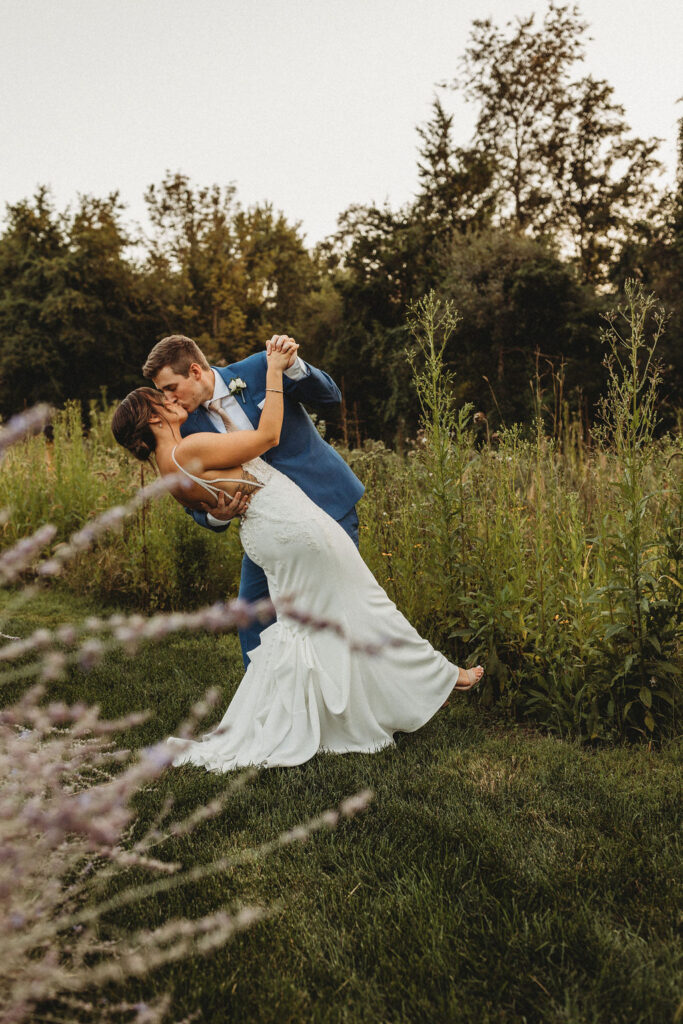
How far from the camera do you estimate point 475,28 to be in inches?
951

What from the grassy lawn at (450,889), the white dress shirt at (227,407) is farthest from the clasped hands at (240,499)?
the grassy lawn at (450,889)

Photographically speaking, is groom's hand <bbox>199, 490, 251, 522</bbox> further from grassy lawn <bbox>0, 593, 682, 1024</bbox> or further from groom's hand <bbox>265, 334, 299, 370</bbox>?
grassy lawn <bbox>0, 593, 682, 1024</bbox>

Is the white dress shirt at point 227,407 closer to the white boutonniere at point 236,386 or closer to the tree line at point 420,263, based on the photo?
the white boutonniere at point 236,386

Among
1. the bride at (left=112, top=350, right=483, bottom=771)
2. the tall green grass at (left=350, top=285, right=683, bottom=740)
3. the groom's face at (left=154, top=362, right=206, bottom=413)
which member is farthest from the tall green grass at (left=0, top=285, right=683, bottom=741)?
the groom's face at (left=154, top=362, right=206, bottom=413)

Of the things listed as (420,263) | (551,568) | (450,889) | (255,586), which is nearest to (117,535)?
(255,586)

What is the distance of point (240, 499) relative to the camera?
3.35 metres

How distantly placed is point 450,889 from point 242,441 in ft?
6.42

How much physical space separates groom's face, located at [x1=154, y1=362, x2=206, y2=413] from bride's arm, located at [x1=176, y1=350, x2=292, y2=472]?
0.83 feet

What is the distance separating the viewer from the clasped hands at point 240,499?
327 centimetres

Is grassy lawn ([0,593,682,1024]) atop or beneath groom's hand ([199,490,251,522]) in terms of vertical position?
beneath

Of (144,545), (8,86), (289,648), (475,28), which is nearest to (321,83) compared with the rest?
(8,86)

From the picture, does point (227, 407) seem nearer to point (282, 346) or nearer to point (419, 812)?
point (282, 346)

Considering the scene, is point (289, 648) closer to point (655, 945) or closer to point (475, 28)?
point (655, 945)

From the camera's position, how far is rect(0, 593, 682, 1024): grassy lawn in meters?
1.88
